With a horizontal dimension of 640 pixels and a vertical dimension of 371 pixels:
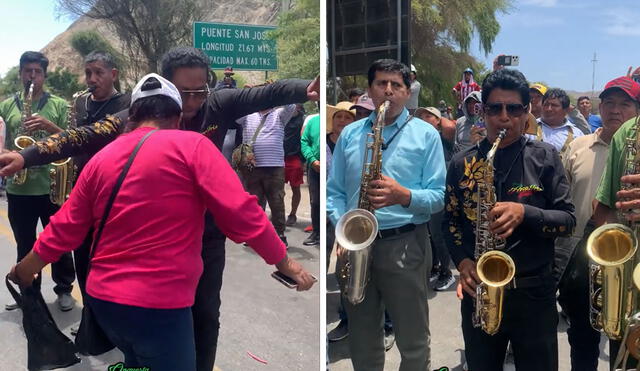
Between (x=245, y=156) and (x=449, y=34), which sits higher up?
(x=449, y=34)

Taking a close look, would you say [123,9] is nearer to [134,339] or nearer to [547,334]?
[134,339]

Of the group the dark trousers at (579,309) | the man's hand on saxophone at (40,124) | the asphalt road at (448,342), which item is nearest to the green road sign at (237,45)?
the man's hand on saxophone at (40,124)

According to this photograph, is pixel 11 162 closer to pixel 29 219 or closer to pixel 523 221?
pixel 29 219

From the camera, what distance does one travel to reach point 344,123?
2602 mm

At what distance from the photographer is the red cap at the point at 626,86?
2055mm

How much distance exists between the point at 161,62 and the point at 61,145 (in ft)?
1.68

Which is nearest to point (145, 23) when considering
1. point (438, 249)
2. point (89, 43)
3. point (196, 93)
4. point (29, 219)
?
point (89, 43)

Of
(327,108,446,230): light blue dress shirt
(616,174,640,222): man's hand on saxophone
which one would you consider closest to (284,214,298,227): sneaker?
(327,108,446,230): light blue dress shirt

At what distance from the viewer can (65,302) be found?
7.95 ft

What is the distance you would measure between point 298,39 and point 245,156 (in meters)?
0.61

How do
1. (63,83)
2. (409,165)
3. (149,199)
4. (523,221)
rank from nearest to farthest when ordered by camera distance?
(149,199)
(523,221)
(409,165)
(63,83)

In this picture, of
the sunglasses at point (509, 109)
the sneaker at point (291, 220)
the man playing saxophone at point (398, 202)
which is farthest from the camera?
the sneaker at point (291, 220)

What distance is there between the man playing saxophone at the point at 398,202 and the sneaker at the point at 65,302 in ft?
4.08

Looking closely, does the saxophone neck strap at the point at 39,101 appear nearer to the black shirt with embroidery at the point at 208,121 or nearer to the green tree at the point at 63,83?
the green tree at the point at 63,83
